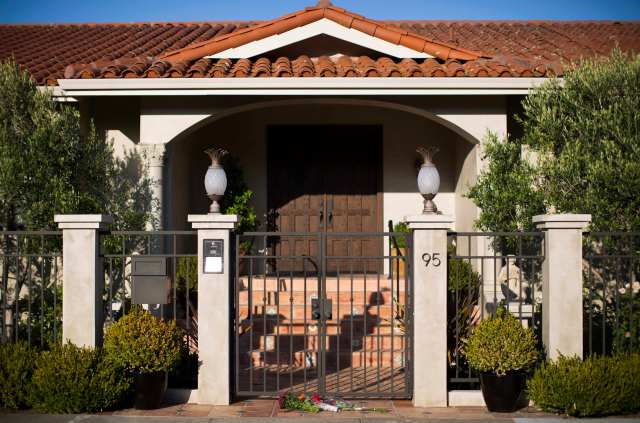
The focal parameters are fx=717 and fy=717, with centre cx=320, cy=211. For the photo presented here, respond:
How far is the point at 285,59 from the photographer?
11062mm

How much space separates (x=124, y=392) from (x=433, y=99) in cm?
609

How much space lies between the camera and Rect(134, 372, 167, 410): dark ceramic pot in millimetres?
7391

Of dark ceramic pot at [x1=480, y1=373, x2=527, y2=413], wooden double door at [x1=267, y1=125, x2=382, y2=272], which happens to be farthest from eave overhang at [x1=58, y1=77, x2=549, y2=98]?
dark ceramic pot at [x1=480, y1=373, x2=527, y2=413]

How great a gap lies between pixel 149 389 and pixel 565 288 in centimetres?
452

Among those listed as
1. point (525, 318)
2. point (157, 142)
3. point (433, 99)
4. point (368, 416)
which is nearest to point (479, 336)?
point (368, 416)

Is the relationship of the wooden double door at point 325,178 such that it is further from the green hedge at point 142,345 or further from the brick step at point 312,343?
the green hedge at point 142,345

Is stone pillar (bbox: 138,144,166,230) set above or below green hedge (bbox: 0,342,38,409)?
above

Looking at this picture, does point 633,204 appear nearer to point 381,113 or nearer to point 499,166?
point 499,166

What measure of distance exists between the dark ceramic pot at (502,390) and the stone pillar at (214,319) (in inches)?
108

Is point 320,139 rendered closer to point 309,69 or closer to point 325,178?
point 325,178

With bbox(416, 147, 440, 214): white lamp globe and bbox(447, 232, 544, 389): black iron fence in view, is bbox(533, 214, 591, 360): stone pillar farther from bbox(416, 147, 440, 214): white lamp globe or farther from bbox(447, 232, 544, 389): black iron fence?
bbox(416, 147, 440, 214): white lamp globe

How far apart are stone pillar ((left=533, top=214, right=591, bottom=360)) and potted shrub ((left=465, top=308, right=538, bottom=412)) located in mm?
386

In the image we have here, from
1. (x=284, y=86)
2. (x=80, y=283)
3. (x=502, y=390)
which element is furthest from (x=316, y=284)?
(x=502, y=390)

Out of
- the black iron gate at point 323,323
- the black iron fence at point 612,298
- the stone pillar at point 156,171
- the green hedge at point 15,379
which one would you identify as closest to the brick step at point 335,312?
the black iron gate at point 323,323
